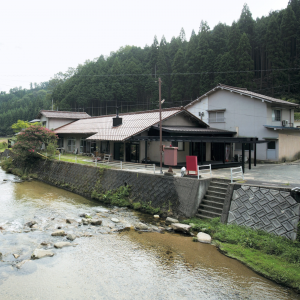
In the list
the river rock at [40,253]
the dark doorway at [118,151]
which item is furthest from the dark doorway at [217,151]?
the river rock at [40,253]

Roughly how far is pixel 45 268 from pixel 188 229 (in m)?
5.38

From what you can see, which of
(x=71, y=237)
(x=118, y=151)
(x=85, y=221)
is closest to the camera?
(x=71, y=237)

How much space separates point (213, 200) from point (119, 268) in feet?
18.6

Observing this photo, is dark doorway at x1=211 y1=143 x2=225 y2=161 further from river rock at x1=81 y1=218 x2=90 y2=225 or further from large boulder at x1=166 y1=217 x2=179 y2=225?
river rock at x1=81 y1=218 x2=90 y2=225

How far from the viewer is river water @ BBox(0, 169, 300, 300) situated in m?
6.52

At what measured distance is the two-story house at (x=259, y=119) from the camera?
71.8 feet

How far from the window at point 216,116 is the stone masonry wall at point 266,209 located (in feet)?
50.9

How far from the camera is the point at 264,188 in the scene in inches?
395

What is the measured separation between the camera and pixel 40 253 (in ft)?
27.5

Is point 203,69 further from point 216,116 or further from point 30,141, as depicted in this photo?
point 30,141

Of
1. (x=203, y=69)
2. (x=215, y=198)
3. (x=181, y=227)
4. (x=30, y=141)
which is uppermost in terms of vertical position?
(x=203, y=69)

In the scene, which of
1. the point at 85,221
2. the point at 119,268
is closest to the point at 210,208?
the point at 119,268

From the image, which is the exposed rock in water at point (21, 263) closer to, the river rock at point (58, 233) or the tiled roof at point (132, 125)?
the river rock at point (58, 233)

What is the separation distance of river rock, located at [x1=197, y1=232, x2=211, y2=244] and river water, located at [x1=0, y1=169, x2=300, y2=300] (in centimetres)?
25
